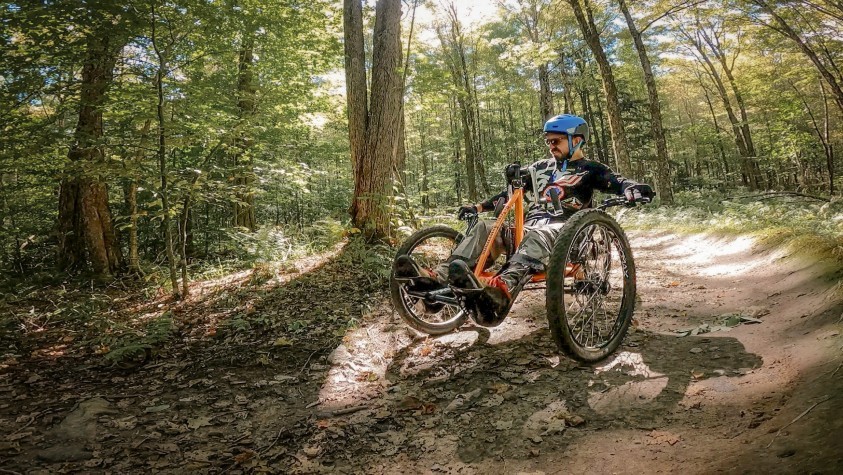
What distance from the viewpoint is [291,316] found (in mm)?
4879

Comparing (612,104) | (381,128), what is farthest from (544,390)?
(612,104)

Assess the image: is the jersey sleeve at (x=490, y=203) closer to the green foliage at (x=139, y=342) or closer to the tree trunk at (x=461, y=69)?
the green foliage at (x=139, y=342)

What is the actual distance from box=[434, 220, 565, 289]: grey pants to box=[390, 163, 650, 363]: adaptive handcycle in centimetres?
6

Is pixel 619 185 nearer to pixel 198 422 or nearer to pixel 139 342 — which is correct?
pixel 198 422

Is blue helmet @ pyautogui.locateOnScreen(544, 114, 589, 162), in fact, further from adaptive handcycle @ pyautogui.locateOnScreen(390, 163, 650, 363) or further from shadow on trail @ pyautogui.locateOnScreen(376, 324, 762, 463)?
shadow on trail @ pyautogui.locateOnScreen(376, 324, 762, 463)

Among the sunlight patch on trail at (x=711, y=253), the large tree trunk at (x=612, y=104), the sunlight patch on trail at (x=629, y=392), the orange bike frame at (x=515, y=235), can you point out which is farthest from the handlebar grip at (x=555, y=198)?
the large tree trunk at (x=612, y=104)

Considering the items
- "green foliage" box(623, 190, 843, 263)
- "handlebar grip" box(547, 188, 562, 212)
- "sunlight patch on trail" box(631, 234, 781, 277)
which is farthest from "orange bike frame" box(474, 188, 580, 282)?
"sunlight patch on trail" box(631, 234, 781, 277)

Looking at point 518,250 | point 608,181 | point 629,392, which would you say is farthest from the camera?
point 608,181

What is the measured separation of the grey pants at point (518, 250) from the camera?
315 cm

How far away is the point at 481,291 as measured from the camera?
286 cm

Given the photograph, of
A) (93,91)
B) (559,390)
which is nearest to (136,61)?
(93,91)

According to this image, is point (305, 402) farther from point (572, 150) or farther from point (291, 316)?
point (572, 150)

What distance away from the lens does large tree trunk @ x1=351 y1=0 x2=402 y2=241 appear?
7.24 meters

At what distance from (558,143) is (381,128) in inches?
156
